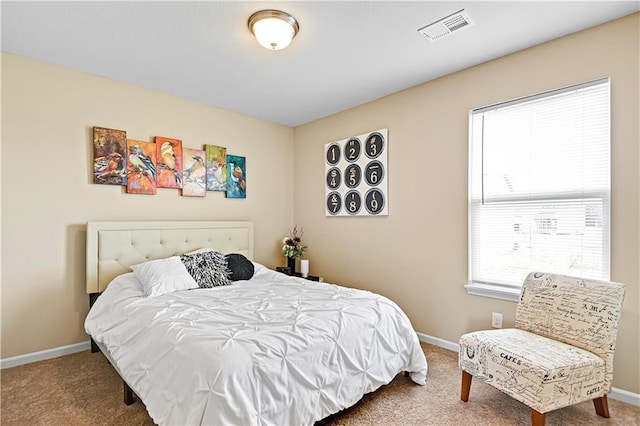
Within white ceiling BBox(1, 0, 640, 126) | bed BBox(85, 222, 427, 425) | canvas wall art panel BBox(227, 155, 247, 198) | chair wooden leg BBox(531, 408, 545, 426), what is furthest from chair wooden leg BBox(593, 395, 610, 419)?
canvas wall art panel BBox(227, 155, 247, 198)

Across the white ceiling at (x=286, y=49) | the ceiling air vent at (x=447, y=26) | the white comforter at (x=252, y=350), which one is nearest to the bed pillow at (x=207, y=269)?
the white comforter at (x=252, y=350)

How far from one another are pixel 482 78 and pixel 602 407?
8.15 feet

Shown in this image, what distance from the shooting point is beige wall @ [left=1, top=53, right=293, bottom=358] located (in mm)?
2637

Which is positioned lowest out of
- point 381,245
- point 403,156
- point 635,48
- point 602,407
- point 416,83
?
point 602,407

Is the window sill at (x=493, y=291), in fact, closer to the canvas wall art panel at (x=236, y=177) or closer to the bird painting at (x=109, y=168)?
the canvas wall art panel at (x=236, y=177)

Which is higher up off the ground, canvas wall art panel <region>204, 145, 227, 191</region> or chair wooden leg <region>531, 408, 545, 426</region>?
canvas wall art panel <region>204, 145, 227, 191</region>

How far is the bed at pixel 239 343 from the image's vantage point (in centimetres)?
147

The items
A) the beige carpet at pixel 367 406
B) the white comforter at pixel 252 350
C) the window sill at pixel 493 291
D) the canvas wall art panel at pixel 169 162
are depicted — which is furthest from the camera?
the canvas wall art panel at pixel 169 162

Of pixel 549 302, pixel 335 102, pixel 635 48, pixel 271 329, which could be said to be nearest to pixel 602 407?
pixel 549 302

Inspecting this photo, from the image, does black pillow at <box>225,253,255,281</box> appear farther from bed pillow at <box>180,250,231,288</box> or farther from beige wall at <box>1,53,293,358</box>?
beige wall at <box>1,53,293,358</box>

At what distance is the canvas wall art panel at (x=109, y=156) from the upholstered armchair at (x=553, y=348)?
3.26 meters

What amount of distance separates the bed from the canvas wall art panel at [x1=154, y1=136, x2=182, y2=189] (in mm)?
645

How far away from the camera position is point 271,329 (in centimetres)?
180

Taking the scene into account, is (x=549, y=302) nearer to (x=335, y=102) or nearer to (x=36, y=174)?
(x=335, y=102)
